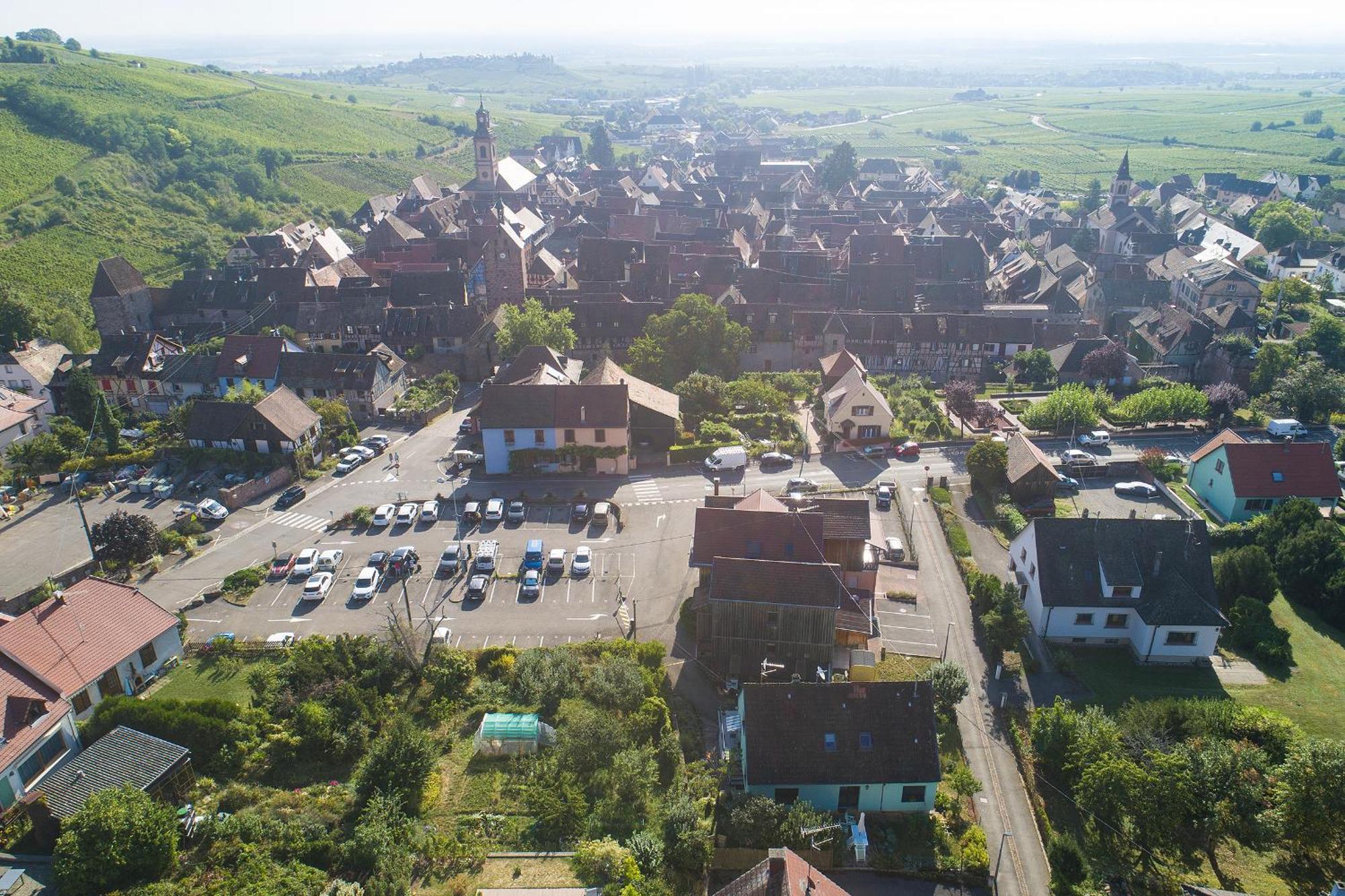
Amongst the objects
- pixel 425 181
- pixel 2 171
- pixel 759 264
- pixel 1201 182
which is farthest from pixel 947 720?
pixel 1201 182

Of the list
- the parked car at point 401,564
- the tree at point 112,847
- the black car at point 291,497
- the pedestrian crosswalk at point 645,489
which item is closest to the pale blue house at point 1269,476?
the pedestrian crosswalk at point 645,489

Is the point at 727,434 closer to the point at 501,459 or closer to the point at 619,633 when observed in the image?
the point at 501,459

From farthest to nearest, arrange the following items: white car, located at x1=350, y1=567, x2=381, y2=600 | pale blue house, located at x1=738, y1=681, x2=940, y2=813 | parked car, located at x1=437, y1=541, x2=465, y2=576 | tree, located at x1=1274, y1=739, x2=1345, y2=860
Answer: parked car, located at x1=437, y1=541, x2=465, y2=576
white car, located at x1=350, y1=567, x2=381, y2=600
pale blue house, located at x1=738, y1=681, x2=940, y2=813
tree, located at x1=1274, y1=739, x2=1345, y2=860

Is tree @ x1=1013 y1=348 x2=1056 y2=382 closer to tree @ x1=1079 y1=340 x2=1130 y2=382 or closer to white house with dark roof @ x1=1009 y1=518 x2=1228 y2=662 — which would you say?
tree @ x1=1079 y1=340 x2=1130 y2=382

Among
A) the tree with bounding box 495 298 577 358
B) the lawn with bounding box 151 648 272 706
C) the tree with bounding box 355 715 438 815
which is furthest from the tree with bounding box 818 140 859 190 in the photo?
the tree with bounding box 355 715 438 815

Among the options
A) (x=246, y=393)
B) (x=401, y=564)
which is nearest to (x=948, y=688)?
(x=401, y=564)
